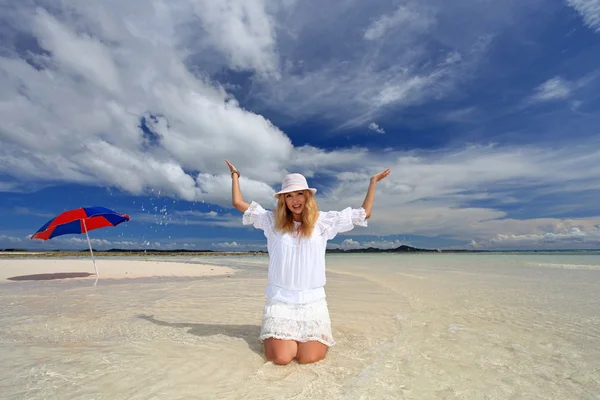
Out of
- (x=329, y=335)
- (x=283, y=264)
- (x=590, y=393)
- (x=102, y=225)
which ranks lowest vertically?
(x=590, y=393)

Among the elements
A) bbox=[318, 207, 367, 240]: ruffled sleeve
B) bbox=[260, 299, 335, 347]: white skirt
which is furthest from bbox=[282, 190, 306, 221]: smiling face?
bbox=[260, 299, 335, 347]: white skirt

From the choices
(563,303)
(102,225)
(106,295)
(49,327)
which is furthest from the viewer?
(102,225)

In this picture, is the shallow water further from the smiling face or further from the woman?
the smiling face

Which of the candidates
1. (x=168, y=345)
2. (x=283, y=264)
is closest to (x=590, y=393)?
(x=283, y=264)

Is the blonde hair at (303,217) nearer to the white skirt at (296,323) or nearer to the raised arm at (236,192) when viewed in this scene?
the raised arm at (236,192)

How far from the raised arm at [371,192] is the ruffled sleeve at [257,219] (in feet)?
4.54

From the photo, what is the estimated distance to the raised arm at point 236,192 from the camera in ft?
16.9

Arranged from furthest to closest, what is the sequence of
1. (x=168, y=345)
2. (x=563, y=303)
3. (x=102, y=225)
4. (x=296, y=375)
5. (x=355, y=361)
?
(x=102, y=225) < (x=563, y=303) < (x=168, y=345) < (x=355, y=361) < (x=296, y=375)

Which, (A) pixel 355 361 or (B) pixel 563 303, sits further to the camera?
(B) pixel 563 303

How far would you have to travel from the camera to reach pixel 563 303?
908 cm

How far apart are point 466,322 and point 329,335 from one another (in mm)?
3643

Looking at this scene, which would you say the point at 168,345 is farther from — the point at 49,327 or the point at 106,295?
the point at 106,295

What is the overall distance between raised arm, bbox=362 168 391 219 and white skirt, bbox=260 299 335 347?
1.52 meters


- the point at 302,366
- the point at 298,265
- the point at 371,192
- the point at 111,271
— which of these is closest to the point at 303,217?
the point at 298,265
